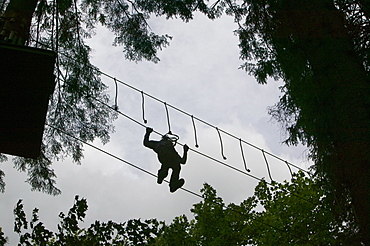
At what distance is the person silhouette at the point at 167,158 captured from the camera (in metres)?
4.38

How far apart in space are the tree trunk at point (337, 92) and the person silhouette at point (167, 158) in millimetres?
1523

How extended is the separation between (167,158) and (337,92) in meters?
1.97

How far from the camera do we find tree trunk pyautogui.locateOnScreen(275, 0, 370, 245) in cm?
289

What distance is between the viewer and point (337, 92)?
128 inches

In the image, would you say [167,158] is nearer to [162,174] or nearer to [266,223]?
[162,174]

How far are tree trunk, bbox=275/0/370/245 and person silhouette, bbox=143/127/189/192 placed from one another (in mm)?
1523

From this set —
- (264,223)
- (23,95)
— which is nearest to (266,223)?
(264,223)

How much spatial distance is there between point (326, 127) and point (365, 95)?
391 mm

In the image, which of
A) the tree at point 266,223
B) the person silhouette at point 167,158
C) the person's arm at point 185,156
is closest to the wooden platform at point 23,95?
the person silhouette at point 167,158

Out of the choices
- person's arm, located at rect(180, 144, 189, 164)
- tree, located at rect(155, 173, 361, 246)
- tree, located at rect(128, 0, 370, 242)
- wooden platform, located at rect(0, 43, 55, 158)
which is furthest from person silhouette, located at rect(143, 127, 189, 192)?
tree, located at rect(155, 173, 361, 246)

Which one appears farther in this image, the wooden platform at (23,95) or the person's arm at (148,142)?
the person's arm at (148,142)

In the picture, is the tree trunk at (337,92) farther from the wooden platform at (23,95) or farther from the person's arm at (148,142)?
the wooden platform at (23,95)

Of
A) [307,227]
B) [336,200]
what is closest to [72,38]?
[336,200]

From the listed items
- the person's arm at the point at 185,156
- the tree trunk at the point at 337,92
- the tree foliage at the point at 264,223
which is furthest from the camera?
the tree foliage at the point at 264,223
